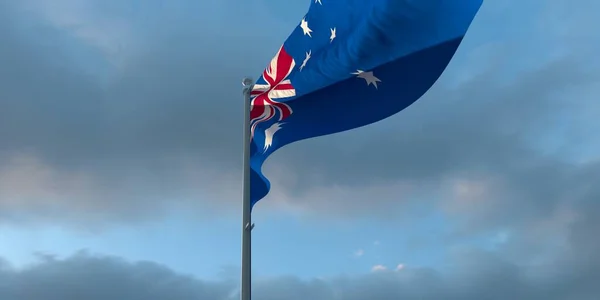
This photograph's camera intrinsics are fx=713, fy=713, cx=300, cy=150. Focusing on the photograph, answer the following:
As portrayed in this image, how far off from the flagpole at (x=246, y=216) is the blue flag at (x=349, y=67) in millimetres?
1123

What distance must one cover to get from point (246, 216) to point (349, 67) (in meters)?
4.79

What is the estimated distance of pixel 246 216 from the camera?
19031 mm

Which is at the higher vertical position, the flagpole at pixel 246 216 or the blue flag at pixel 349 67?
the blue flag at pixel 349 67

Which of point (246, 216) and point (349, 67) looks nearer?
point (349, 67)

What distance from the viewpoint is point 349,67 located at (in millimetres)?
18609

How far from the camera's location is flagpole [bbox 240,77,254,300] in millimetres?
18141

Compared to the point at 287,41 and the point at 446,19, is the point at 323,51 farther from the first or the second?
the point at 446,19

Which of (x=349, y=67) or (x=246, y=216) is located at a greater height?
(x=349, y=67)

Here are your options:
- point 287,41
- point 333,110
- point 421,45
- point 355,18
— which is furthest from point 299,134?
point 421,45

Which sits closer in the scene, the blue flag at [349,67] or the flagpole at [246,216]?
the blue flag at [349,67]

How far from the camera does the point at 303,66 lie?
20438mm

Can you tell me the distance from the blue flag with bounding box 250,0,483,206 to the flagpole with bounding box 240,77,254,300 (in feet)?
3.68

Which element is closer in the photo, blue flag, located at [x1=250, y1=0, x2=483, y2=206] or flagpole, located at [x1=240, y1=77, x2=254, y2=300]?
blue flag, located at [x1=250, y1=0, x2=483, y2=206]

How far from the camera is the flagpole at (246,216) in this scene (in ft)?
59.5
